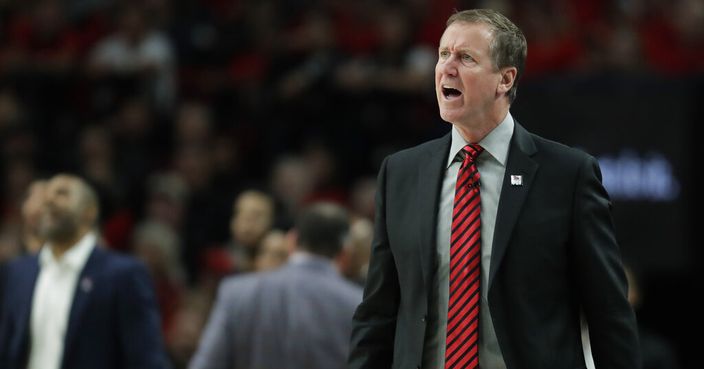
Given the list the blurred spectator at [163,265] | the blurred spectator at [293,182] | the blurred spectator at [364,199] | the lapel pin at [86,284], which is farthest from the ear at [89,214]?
the blurred spectator at [293,182]

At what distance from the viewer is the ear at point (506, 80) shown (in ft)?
13.4

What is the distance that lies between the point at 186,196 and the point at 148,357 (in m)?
5.69

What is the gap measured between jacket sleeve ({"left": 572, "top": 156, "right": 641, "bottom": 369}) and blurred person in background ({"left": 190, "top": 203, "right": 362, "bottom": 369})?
287cm

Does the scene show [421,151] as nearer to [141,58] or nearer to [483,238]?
[483,238]

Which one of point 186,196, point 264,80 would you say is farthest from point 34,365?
point 264,80

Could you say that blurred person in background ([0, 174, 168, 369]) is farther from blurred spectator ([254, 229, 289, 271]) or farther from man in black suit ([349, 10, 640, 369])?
man in black suit ([349, 10, 640, 369])

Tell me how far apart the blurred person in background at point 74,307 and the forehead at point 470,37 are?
9.97ft

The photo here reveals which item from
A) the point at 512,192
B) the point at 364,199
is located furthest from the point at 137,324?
the point at 364,199

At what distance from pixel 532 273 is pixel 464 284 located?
0.68 feet

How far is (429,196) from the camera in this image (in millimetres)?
4156

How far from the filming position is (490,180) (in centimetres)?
414

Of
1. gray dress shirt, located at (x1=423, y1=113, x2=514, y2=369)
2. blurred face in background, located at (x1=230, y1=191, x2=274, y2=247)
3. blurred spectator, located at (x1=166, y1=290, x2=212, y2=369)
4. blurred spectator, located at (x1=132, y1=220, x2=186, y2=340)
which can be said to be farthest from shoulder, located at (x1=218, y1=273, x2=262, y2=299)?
blurred spectator, located at (x1=132, y1=220, x2=186, y2=340)

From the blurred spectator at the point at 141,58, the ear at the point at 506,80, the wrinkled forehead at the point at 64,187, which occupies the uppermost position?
the blurred spectator at the point at 141,58

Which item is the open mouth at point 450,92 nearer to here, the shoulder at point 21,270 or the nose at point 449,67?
the nose at point 449,67
